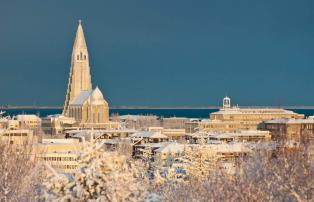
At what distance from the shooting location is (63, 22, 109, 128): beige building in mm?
161625

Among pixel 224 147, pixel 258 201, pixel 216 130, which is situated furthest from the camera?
pixel 216 130

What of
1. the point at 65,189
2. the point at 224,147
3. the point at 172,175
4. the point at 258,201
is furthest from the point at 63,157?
the point at 65,189

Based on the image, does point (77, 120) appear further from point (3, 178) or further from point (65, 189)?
point (65, 189)

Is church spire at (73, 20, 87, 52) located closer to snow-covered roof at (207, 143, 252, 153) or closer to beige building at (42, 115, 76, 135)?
beige building at (42, 115, 76, 135)

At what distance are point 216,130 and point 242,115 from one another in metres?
9.25

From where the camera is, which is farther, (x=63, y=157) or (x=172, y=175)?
(x=63, y=157)

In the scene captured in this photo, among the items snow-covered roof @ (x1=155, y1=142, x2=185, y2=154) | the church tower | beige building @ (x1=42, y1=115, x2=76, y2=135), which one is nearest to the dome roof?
beige building @ (x1=42, y1=115, x2=76, y2=135)

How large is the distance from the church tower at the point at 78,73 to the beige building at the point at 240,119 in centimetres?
3734

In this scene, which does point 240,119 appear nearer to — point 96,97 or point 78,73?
point 96,97

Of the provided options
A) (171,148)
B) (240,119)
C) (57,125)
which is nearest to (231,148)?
(171,148)

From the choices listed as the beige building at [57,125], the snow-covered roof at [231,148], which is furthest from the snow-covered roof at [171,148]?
the beige building at [57,125]

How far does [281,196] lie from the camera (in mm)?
27203

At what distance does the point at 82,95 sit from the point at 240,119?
36.4m

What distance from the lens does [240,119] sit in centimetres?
15288
